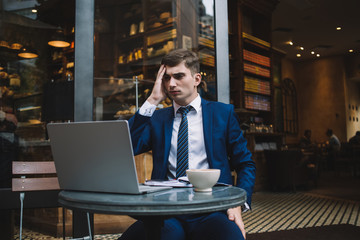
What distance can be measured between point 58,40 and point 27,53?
57cm

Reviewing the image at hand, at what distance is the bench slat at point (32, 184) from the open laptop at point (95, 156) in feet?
2.94

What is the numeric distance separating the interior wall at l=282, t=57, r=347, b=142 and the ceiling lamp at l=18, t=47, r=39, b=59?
30.3ft

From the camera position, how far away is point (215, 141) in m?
1.52

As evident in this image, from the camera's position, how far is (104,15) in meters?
5.68

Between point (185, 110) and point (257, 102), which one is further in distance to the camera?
point (257, 102)

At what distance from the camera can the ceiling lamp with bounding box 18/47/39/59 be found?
380 centimetres

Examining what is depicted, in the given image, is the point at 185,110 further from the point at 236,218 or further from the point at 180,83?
the point at 236,218

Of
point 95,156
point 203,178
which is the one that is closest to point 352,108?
point 203,178

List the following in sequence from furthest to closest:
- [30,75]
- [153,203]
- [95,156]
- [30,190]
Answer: [30,75]
[30,190]
[95,156]
[153,203]

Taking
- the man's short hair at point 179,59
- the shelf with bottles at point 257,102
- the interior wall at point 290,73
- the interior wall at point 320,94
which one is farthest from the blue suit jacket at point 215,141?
the interior wall at point 320,94

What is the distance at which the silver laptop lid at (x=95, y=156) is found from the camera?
3.11 feet

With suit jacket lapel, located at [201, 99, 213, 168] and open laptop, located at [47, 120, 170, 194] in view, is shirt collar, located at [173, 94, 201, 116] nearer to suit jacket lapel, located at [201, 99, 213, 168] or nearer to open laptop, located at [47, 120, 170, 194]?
suit jacket lapel, located at [201, 99, 213, 168]

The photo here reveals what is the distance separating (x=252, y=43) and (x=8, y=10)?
4.41 meters

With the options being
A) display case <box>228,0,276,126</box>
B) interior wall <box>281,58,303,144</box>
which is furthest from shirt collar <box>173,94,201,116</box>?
interior wall <box>281,58,303,144</box>
